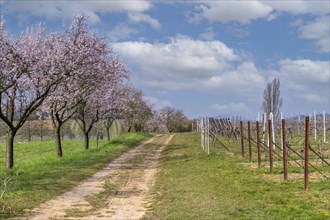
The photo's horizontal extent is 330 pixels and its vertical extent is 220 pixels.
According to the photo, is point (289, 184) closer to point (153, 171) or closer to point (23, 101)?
point (153, 171)

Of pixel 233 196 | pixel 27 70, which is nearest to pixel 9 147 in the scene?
pixel 27 70

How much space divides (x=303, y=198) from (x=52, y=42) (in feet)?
55.0

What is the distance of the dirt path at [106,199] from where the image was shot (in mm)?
11344

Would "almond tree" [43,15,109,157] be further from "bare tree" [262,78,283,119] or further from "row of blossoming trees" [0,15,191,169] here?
"bare tree" [262,78,283,119]

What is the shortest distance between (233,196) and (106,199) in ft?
12.7

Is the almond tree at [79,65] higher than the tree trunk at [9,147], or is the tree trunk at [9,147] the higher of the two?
the almond tree at [79,65]

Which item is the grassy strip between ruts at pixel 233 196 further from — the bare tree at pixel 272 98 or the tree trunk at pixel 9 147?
the bare tree at pixel 272 98

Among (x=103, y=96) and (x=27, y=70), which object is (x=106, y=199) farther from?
(x=103, y=96)

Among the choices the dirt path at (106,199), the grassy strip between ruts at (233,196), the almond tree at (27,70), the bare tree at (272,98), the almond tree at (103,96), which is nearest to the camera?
the grassy strip between ruts at (233,196)

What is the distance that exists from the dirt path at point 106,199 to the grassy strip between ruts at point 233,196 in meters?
0.49

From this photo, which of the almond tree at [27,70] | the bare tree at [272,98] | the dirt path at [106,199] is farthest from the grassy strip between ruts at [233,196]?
the bare tree at [272,98]

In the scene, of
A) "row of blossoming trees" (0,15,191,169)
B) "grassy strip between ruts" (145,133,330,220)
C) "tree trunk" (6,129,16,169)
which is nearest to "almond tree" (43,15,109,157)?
"row of blossoming trees" (0,15,191,169)

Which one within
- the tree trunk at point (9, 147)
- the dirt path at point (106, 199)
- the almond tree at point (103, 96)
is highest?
the almond tree at point (103, 96)

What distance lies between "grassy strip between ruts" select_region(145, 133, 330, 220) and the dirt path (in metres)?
0.49
